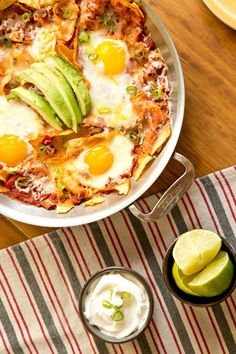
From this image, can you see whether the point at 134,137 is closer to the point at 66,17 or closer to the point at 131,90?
the point at 131,90

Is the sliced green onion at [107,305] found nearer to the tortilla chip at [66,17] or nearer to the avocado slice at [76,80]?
the avocado slice at [76,80]

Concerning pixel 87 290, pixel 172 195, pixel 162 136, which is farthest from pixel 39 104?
pixel 87 290

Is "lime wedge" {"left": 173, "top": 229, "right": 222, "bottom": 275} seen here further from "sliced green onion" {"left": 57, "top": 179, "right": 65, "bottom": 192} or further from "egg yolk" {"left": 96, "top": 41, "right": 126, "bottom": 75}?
"egg yolk" {"left": 96, "top": 41, "right": 126, "bottom": 75}

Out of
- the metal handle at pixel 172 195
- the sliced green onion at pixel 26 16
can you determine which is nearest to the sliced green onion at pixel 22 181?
the metal handle at pixel 172 195

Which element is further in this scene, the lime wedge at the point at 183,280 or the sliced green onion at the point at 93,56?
the sliced green onion at the point at 93,56

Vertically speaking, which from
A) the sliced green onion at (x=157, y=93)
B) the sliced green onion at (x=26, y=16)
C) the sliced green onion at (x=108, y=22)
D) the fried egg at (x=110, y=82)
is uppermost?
the sliced green onion at (x=108, y=22)

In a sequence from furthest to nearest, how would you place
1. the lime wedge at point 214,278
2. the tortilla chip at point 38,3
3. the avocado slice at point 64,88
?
the tortilla chip at point 38,3 < the avocado slice at point 64,88 < the lime wedge at point 214,278

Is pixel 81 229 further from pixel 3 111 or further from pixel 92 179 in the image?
pixel 3 111

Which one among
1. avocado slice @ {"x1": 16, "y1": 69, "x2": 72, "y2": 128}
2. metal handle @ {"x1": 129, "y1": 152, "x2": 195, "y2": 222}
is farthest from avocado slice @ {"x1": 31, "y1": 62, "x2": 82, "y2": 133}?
metal handle @ {"x1": 129, "y1": 152, "x2": 195, "y2": 222}
